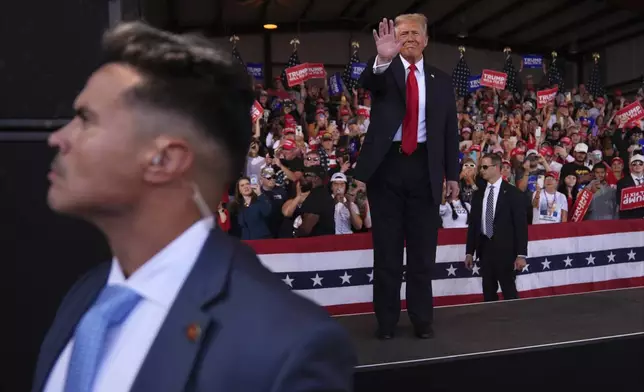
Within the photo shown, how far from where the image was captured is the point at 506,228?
16.2ft

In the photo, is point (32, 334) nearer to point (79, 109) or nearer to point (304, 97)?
point (79, 109)

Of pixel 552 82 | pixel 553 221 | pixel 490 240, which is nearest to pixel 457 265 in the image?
pixel 490 240

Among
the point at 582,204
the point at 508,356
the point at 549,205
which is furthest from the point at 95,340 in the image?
the point at 582,204

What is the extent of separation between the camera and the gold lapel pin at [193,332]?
2.60ft

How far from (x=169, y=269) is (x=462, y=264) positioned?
4.78 metres

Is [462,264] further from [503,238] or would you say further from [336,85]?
[336,85]

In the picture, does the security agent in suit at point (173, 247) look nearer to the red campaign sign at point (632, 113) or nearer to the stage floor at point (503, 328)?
the stage floor at point (503, 328)

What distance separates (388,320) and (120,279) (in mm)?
2207

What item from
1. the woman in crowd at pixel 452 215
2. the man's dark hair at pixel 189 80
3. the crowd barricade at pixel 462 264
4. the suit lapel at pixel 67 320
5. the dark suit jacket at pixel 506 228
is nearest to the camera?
the man's dark hair at pixel 189 80

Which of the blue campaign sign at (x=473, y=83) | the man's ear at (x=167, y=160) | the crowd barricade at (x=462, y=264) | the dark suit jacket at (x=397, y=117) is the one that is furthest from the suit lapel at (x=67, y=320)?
the blue campaign sign at (x=473, y=83)

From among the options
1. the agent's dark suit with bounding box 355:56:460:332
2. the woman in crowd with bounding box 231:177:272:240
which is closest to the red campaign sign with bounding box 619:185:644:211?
the woman in crowd with bounding box 231:177:272:240

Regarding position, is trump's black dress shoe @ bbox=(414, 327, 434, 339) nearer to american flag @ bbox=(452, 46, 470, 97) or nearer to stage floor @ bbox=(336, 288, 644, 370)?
stage floor @ bbox=(336, 288, 644, 370)

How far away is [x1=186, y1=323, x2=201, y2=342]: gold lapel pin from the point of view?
79 cm

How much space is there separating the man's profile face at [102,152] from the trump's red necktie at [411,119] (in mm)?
2140
